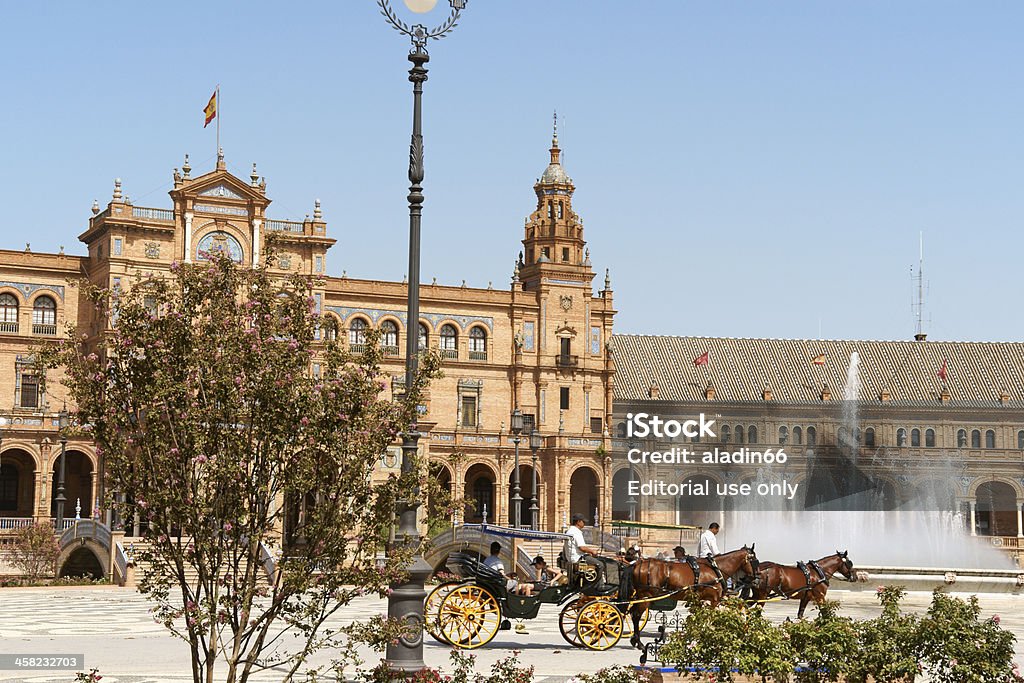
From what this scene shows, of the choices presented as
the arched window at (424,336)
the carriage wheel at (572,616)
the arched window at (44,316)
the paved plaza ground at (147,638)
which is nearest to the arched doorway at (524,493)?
the arched window at (424,336)

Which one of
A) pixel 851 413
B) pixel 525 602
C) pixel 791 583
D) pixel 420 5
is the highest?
pixel 420 5

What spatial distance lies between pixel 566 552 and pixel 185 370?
42.6 ft

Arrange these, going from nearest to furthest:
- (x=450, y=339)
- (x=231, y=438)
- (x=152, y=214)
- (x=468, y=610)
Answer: (x=231, y=438)
(x=468, y=610)
(x=152, y=214)
(x=450, y=339)

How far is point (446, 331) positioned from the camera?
80125mm

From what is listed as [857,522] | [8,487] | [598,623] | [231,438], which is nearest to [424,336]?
[8,487]

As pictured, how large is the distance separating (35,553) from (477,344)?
32.3m

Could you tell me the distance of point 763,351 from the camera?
92.4 metres

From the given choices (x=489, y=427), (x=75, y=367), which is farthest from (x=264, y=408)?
A: (x=489, y=427)

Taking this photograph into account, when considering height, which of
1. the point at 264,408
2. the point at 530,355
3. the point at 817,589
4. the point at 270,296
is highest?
the point at 530,355

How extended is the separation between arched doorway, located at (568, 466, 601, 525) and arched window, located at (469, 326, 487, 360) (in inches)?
330

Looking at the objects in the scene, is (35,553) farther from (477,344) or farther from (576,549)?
(576,549)

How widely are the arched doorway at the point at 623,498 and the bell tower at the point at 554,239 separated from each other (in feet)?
36.3

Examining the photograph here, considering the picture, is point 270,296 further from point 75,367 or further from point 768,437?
point 768,437

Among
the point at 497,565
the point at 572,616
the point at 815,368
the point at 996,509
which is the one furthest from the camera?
the point at 815,368
